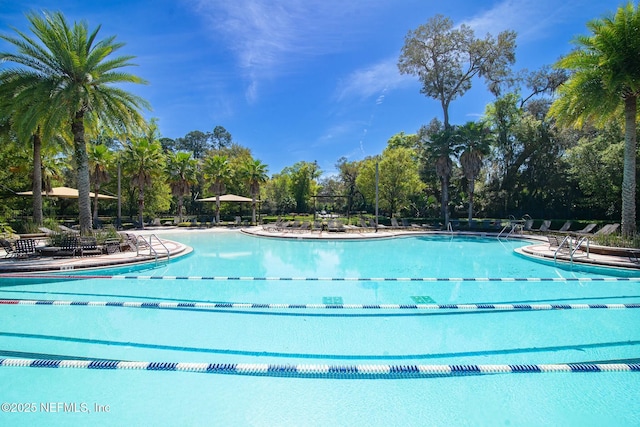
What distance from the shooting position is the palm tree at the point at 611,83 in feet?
38.6

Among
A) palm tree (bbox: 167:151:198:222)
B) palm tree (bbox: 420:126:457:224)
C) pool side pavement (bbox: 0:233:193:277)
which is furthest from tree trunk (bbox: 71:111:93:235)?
palm tree (bbox: 420:126:457:224)

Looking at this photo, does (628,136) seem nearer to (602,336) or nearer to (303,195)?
(602,336)

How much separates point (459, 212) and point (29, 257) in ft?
104

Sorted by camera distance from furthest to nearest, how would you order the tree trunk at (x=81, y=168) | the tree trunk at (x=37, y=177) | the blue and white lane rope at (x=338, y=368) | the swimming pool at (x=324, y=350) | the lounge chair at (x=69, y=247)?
the tree trunk at (x=37, y=177) < the tree trunk at (x=81, y=168) < the lounge chair at (x=69, y=247) < the blue and white lane rope at (x=338, y=368) < the swimming pool at (x=324, y=350)

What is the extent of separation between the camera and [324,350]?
4828mm

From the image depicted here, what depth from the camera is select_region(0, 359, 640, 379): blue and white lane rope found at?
13.3 feet

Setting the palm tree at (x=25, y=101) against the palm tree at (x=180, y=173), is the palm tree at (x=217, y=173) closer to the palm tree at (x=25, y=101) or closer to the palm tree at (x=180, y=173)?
the palm tree at (x=180, y=173)

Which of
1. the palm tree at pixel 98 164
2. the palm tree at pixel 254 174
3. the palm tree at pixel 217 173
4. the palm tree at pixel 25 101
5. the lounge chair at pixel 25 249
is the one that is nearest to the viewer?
the lounge chair at pixel 25 249

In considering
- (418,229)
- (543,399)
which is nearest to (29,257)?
(543,399)

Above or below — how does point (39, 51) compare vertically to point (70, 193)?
above

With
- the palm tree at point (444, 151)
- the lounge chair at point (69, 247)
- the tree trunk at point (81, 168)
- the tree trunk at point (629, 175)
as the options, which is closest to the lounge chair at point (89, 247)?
the lounge chair at point (69, 247)

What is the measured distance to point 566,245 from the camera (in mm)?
12805

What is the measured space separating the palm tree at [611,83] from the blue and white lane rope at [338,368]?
1207 cm

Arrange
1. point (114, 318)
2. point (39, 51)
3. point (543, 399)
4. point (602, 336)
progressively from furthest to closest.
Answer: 1. point (39, 51)
2. point (114, 318)
3. point (602, 336)
4. point (543, 399)
